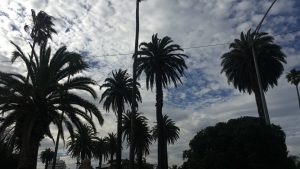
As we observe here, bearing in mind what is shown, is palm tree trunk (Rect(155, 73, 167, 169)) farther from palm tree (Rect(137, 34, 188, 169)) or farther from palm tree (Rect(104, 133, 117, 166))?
palm tree (Rect(104, 133, 117, 166))

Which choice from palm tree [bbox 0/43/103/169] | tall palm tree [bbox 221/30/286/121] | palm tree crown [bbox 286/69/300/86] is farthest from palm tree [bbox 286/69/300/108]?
palm tree [bbox 0/43/103/169]

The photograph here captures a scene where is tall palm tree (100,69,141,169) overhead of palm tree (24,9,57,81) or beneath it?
beneath

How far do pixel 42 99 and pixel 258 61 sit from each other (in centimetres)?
2906

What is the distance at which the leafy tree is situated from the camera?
2678 centimetres

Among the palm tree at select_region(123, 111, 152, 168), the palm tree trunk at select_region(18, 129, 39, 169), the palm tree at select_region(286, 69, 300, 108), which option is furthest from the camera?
the palm tree at select_region(286, 69, 300, 108)

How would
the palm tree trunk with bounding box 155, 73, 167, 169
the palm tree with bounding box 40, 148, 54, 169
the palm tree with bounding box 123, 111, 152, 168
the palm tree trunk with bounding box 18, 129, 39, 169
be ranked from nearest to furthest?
the palm tree trunk with bounding box 18, 129, 39, 169 → the palm tree trunk with bounding box 155, 73, 167, 169 → the palm tree with bounding box 123, 111, 152, 168 → the palm tree with bounding box 40, 148, 54, 169

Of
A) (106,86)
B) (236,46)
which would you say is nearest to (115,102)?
(106,86)

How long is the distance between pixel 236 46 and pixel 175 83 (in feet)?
31.0

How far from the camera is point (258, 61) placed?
143 ft

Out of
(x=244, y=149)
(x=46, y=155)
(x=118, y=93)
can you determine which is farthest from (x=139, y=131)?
(x=46, y=155)

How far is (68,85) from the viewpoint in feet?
77.3

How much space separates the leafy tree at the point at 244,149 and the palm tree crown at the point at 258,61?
1501 centimetres

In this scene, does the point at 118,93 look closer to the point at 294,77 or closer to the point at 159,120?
the point at 159,120

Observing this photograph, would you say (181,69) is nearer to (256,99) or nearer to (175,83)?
(175,83)
